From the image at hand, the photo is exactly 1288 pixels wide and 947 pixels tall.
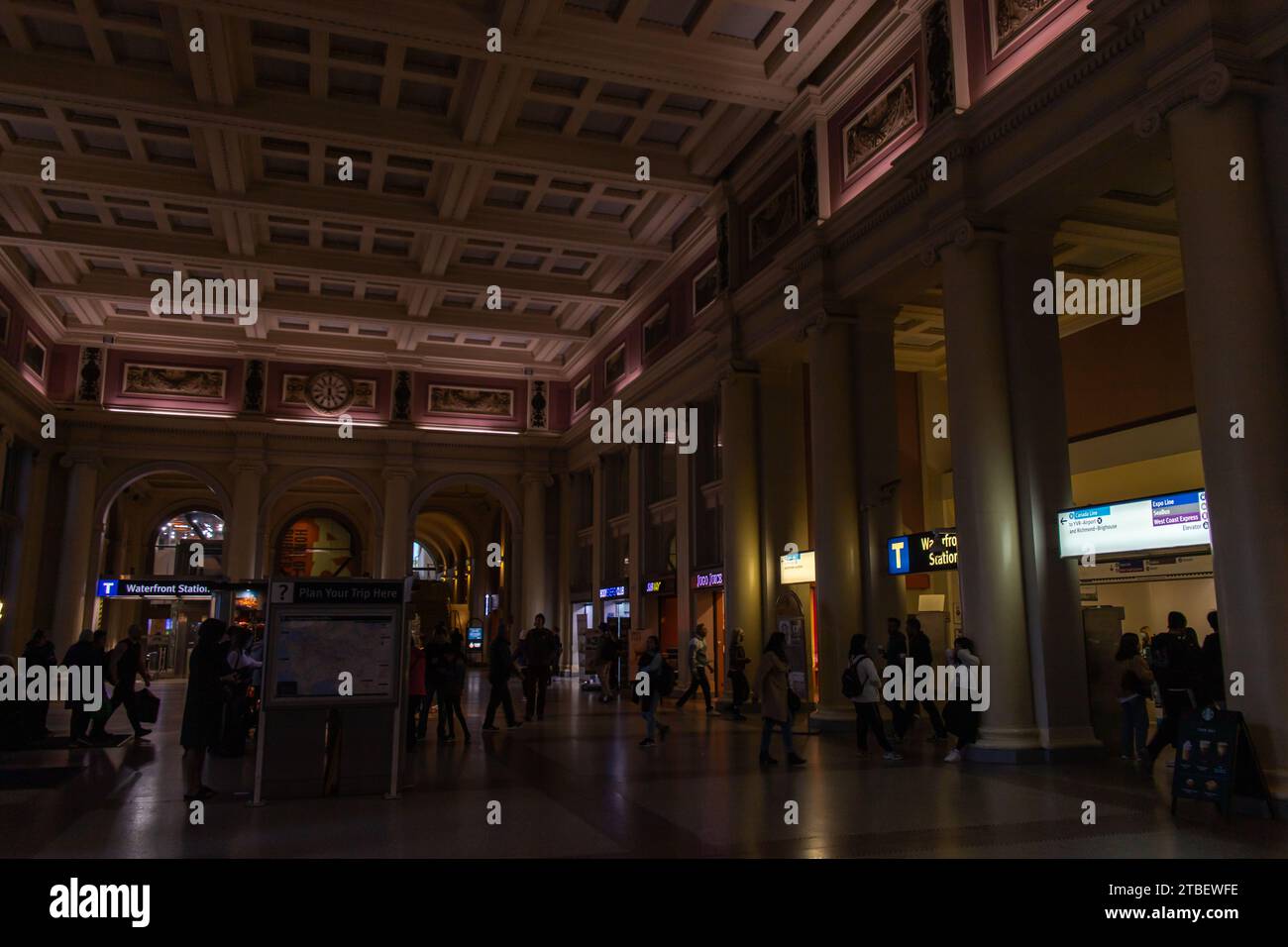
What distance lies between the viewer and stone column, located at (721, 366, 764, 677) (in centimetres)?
1611

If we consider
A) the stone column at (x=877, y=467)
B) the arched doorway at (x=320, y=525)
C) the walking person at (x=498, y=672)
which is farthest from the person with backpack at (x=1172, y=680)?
the arched doorway at (x=320, y=525)

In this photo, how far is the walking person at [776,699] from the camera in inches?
371

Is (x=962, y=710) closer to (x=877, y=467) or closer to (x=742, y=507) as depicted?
(x=877, y=467)

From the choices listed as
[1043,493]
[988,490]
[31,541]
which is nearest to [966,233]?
[988,490]

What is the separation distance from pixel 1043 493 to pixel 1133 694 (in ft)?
7.26

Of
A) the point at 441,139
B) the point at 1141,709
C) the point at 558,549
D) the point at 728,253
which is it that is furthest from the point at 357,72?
the point at 558,549

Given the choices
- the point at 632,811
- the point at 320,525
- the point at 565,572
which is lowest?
the point at 632,811

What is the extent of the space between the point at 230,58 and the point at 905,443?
14.1 m

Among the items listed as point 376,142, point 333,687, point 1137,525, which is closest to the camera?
point 333,687

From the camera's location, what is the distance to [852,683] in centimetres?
1031

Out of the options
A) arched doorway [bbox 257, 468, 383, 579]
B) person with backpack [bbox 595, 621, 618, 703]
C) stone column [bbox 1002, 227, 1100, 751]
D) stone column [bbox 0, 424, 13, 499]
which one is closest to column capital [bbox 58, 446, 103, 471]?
stone column [bbox 0, 424, 13, 499]

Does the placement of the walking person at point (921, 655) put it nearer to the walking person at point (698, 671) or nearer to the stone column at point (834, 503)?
the stone column at point (834, 503)

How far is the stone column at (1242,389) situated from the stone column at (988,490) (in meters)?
2.64
